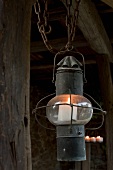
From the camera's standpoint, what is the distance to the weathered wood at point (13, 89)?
1030 mm

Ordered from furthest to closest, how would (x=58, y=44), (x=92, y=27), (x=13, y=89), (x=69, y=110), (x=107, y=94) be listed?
(x=58, y=44) → (x=107, y=94) → (x=92, y=27) → (x=69, y=110) → (x=13, y=89)

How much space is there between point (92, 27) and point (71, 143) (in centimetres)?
152

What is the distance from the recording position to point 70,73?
128 cm

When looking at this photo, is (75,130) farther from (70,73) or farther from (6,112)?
(6,112)

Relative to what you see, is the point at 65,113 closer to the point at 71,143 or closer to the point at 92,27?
the point at 71,143

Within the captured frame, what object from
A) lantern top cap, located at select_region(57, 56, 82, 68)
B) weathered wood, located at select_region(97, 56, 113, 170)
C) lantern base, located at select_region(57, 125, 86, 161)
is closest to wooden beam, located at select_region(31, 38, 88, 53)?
weathered wood, located at select_region(97, 56, 113, 170)

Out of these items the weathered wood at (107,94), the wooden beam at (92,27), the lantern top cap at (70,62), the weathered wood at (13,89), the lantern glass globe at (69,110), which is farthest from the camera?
the weathered wood at (107,94)

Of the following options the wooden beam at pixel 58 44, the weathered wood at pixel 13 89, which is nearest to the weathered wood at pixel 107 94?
the wooden beam at pixel 58 44

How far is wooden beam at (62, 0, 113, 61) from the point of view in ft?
7.69

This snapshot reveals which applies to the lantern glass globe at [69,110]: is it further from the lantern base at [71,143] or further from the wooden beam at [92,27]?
the wooden beam at [92,27]

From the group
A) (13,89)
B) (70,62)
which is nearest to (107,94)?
(70,62)

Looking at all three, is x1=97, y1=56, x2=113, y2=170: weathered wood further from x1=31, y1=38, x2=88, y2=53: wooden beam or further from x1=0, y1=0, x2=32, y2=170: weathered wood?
x1=0, y1=0, x2=32, y2=170: weathered wood

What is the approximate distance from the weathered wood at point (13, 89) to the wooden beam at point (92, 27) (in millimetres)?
1021

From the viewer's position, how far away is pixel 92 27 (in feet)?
8.46
